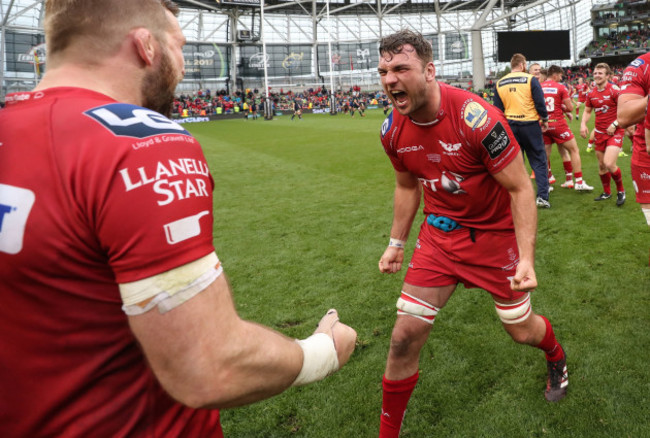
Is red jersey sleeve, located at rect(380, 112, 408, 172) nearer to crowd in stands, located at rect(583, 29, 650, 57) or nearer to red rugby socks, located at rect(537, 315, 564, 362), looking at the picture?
red rugby socks, located at rect(537, 315, 564, 362)

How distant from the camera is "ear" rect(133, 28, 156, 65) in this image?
122 centimetres

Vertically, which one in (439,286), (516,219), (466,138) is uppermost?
(466,138)

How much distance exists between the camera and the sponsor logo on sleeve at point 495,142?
2.69m

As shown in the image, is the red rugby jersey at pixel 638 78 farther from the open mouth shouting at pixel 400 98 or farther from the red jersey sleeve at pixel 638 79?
the open mouth shouting at pixel 400 98

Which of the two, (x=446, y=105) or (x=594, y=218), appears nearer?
(x=446, y=105)

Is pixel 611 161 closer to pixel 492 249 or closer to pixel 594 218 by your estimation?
pixel 594 218

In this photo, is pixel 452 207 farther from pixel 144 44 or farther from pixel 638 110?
pixel 144 44

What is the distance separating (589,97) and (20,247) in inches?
434

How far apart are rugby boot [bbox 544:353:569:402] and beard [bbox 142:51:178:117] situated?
297 centimetres

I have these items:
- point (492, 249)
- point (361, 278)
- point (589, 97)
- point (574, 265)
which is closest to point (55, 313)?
point (492, 249)

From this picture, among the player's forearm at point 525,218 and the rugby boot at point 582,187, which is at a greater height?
the player's forearm at point 525,218

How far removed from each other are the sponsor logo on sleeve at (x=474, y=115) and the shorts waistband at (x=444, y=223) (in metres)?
0.64

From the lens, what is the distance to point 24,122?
3.29ft

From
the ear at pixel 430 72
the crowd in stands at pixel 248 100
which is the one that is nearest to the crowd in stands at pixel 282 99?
the crowd in stands at pixel 248 100
